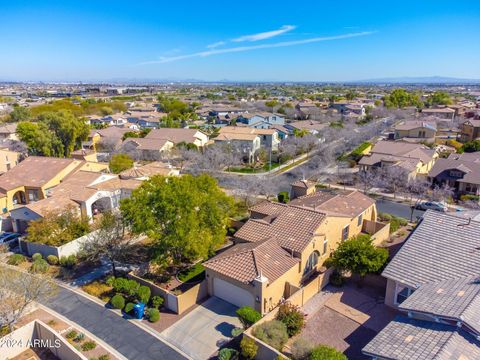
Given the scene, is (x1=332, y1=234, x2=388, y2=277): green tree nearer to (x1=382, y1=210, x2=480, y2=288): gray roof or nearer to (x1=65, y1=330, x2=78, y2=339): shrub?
(x1=382, y1=210, x2=480, y2=288): gray roof

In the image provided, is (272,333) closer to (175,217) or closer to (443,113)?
(175,217)

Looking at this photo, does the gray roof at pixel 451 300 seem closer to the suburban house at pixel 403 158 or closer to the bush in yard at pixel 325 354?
the bush in yard at pixel 325 354

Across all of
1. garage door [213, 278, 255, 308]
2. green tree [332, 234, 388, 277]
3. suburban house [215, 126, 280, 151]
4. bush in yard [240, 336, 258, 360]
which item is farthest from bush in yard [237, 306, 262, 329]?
suburban house [215, 126, 280, 151]

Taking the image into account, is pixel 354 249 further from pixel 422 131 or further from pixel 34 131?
pixel 422 131

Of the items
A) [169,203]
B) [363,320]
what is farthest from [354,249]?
[169,203]

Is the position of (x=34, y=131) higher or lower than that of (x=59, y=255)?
higher

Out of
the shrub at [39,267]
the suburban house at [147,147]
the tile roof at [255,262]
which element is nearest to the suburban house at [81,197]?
the shrub at [39,267]
